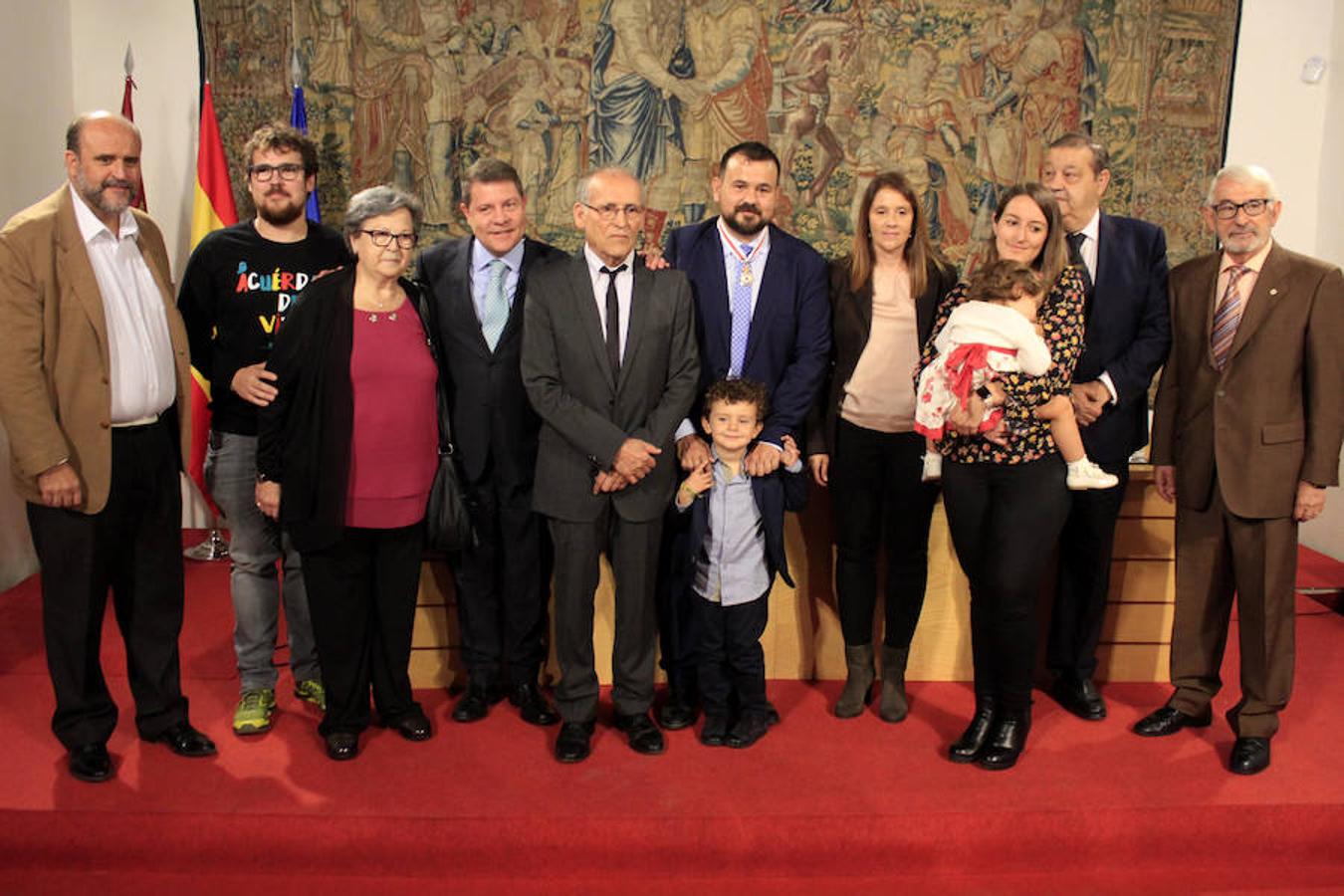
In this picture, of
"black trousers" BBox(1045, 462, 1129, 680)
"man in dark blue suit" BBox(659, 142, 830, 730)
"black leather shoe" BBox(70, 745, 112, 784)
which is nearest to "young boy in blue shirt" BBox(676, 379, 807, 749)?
"man in dark blue suit" BBox(659, 142, 830, 730)

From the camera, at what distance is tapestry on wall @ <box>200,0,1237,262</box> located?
6309 mm

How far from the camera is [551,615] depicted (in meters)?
4.40

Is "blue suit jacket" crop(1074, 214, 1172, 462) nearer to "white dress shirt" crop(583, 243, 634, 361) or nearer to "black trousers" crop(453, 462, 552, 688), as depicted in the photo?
"white dress shirt" crop(583, 243, 634, 361)

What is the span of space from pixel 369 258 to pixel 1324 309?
3.01 m

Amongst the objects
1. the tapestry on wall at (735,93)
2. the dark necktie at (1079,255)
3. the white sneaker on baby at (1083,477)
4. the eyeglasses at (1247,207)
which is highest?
the tapestry on wall at (735,93)

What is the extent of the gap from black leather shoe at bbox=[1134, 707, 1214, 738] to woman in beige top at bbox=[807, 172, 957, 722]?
0.86 meters

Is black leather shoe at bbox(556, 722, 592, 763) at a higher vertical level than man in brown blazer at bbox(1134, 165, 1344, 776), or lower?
lower

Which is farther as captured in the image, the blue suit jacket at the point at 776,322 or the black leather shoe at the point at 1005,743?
the blue suit jacket at the point at 776,322

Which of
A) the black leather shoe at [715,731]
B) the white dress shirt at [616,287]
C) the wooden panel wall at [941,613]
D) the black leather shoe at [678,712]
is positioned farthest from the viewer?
the wooden panel wall at [941,613]

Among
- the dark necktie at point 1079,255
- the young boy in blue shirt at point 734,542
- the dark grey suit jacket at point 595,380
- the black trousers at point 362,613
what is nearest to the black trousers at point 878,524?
the young boy in blue shirt at point 734,542

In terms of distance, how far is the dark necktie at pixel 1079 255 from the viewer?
3898mm

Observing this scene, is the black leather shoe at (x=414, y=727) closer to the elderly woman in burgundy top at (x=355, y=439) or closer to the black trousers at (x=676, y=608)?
the elderly woman in burgundy top at (x=355, y=439)

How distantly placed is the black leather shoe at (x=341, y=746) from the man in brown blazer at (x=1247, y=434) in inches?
109

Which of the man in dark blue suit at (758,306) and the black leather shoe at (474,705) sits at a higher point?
the man in dark blue suit at (758,306)
